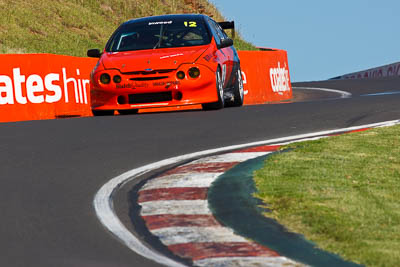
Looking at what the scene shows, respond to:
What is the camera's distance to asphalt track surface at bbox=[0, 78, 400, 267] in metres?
5.30

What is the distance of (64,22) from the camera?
4041 cm

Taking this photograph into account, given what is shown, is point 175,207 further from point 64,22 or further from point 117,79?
point 64,22

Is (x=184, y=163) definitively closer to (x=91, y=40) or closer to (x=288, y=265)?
(x=288, y=265)

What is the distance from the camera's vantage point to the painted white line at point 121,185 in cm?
509

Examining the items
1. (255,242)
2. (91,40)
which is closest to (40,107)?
(255,242)

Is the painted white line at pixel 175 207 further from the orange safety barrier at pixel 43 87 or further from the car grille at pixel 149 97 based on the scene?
the orange safety barrier at pixel 43 87

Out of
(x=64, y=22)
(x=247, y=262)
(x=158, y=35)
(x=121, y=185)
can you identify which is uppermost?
(x=64, y=22)

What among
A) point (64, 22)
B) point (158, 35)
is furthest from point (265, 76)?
point (64, 22)

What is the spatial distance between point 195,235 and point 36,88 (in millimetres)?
10608

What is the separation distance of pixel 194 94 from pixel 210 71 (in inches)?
17.3

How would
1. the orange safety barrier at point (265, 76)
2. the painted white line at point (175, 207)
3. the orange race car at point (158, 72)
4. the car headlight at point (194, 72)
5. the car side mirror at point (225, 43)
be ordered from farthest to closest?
the orange safety barrier at point (265, 76) → the car side mirror at point (225, 43) → the car headlight at point (194, 72) → the orange race car at point (158, 72) → the painted white line at point (175, 207)

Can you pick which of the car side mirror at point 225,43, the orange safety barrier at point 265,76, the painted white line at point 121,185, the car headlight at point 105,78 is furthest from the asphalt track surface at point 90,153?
the orange safety barrier at point 265,76

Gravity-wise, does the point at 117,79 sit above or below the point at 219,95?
above

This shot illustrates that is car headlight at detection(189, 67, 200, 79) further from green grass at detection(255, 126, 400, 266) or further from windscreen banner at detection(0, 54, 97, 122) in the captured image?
green grass at detection(255, 126, 400, 266)
